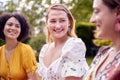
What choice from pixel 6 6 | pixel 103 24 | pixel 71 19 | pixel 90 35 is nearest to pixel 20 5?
pixel 6 6

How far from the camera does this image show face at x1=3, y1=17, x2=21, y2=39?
4.30m

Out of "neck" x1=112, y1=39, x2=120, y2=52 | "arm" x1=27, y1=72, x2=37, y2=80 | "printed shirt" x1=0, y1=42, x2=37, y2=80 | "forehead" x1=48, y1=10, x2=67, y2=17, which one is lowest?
"arm" x1=27, y1=72, x2=37, y2=80

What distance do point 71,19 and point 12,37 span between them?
1196 mm

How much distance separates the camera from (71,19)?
128 inches

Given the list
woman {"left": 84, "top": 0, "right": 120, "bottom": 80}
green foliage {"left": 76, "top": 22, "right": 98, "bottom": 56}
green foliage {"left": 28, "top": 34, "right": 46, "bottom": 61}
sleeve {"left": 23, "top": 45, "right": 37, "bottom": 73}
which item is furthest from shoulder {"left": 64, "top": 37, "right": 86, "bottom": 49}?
green foliage {"left": 76, "top": 22, "right": 98, "bottom": 56}

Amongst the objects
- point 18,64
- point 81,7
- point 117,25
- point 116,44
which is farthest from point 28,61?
point 81,7

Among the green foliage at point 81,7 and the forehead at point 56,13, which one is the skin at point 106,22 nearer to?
the forehead at point 56,13

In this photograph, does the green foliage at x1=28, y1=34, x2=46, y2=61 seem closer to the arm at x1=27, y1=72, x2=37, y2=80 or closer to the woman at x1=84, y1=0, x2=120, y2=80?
the arm at x1=27, y1=72, x2=37, y2=80

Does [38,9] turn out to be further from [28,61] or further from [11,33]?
[28,61]

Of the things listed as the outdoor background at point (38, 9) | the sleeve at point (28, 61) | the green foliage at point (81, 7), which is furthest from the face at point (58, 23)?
the green foliage at point (81, 7)

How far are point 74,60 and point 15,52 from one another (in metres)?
1.40

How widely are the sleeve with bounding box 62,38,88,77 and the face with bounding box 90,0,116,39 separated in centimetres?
112

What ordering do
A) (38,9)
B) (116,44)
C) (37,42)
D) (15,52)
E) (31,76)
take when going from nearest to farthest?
1. (116,44)
2. (31,76)
3. (15,52)
4. (38,9)
5. (37,42)

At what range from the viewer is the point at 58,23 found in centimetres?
314
